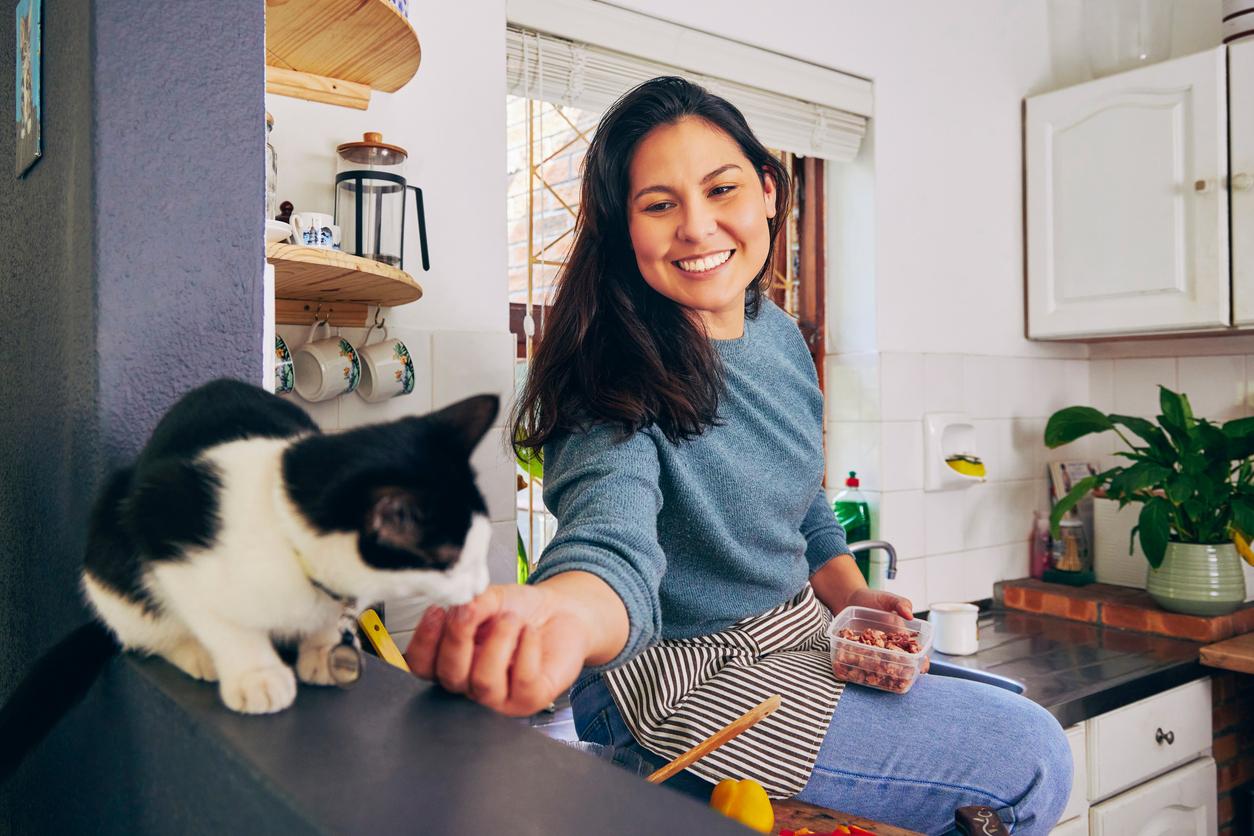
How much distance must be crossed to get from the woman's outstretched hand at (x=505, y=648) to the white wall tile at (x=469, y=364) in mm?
901

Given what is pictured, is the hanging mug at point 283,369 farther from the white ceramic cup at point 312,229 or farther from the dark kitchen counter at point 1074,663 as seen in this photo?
the dark kitchen counter at point 1074,663

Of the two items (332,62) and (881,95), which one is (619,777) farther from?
(881,95)

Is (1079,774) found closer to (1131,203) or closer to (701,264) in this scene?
(701,264)

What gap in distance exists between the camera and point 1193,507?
1969 millimetres

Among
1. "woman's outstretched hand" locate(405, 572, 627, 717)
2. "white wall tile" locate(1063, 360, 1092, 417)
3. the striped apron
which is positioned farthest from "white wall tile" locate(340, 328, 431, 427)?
"white wall tile" locate(1063, 360, 1092, 417)

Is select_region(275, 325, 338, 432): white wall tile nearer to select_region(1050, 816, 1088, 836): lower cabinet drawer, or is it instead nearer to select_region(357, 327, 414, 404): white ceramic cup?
select_region(357, 327, 414, 404): white ceramic cup

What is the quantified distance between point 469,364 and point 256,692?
1.07 metres

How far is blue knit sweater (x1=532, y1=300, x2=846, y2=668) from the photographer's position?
0.72m

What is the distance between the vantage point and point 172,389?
0.58 meters

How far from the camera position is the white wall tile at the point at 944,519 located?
2.20m

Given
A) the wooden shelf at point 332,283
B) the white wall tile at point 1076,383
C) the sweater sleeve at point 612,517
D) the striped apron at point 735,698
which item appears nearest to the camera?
the sweater sleeve at point 612,517

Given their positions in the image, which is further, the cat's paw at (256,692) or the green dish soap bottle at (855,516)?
the green dish soap bottle at (855,516)

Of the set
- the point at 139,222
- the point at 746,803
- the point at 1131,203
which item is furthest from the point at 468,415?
the point at 1131,203

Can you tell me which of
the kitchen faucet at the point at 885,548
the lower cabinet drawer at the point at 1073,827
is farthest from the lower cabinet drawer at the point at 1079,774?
the kitchen faucet at the point at 885,548
